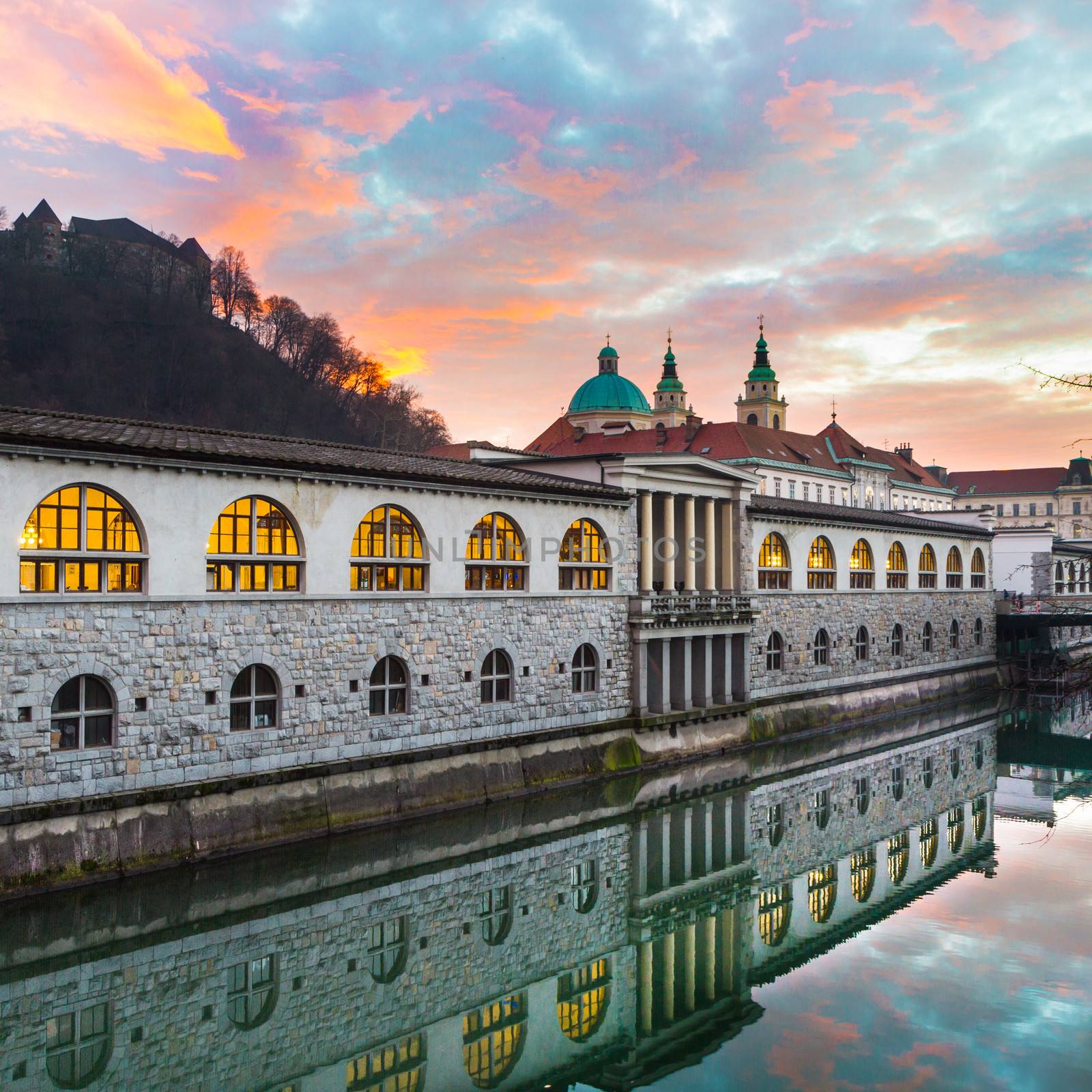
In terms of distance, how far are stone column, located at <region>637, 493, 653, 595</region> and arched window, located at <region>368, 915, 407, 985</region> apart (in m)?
17.1

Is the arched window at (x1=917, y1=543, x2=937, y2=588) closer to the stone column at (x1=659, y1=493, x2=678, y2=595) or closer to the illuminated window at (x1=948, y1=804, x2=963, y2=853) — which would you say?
the stone column at (x1=659, y1=493, x2=678, y2=595)

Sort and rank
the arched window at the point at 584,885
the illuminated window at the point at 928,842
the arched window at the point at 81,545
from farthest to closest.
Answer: the illuminated window at the point at 928,842 → the arched window at the point at 584,885 → the arched window at the point at 81,545

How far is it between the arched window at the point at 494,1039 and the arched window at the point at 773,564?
87.7 ft

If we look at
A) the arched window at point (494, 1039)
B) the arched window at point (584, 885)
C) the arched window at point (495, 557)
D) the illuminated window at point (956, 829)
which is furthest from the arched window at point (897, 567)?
the arched window at point (494, 1039)

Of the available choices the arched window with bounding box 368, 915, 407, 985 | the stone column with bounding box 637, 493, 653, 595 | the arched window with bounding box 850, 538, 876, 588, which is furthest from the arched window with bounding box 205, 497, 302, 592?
the arched window with bounding box 850, 538, 876, 588

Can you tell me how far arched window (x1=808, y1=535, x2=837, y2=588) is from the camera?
46.3 m

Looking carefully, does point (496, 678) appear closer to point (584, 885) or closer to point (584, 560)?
point (584, 560)

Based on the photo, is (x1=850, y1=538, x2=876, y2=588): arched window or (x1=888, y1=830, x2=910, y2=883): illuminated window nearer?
(x1=888, y1=830, x2=910, y2=883): illuminated window

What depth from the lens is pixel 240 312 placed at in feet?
358

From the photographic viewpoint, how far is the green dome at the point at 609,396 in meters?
110

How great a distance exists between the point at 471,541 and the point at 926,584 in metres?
33.4

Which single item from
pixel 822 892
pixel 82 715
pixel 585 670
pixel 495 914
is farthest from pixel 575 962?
pixel 585 670

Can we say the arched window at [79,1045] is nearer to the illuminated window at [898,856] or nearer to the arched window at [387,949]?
the arched window at [387,949]

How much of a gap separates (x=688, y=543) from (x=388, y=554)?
574 inches
